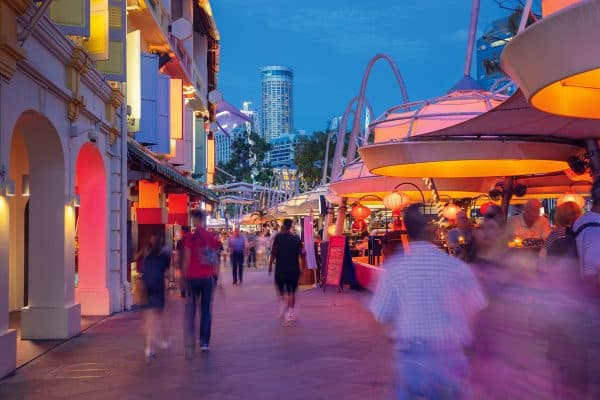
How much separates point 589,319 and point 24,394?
215 inches

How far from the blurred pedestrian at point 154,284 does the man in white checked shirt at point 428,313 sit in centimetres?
589


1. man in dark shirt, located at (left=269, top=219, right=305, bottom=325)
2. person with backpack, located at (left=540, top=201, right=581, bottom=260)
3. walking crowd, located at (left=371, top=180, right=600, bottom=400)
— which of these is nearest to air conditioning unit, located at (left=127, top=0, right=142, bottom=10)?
man in dark shirt, located at (left=269, top=219, right=305, bottom=325)

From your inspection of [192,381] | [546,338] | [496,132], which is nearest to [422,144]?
[496,132]

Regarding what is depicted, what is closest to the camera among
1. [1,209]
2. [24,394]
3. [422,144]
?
[24,394]

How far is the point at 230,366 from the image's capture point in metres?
9.09

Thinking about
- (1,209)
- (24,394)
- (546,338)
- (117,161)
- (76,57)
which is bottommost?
(24,394)

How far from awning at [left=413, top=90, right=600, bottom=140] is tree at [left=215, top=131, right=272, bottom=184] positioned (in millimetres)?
71278

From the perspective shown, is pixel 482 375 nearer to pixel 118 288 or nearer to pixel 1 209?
pixel 1 209

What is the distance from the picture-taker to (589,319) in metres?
5.28

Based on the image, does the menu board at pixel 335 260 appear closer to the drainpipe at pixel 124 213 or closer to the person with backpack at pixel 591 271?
the drainpipe at pixel 124 213

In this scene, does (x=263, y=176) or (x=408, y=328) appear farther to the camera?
(x=263, y=176)

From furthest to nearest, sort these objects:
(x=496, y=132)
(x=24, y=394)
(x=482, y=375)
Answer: (x=496, y=132), (x=24, y=394), (x=482, y=375)

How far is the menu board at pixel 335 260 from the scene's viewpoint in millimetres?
19484

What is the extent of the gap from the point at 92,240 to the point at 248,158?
7162cm
